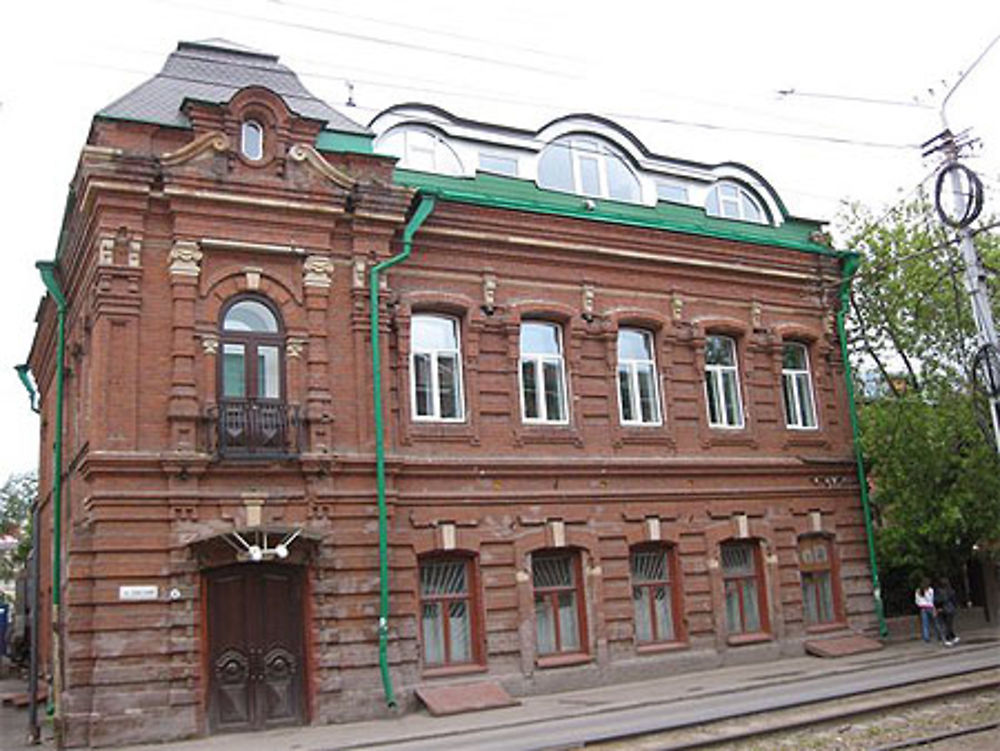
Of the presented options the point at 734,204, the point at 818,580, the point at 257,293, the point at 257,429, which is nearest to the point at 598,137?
the point at 734,204

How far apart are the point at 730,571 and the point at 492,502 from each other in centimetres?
529

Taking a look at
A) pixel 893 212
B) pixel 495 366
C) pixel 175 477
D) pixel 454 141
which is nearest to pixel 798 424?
pixel 893 212

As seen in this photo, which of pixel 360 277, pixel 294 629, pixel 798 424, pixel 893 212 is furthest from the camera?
pixel 893 212

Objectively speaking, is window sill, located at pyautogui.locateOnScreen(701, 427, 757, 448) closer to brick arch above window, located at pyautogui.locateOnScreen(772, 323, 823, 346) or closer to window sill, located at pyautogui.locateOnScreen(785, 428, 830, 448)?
window sill, located at pyautogui.locateOnScreen(785, 428, 830, 448)

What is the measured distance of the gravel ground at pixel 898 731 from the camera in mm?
10617

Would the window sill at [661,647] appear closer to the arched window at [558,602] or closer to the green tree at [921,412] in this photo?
the arched window at [558,602]

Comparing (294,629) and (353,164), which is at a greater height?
(353,164)

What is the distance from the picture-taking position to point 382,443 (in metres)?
14.6

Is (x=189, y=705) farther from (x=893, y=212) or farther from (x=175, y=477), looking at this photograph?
(x=893, y=212)

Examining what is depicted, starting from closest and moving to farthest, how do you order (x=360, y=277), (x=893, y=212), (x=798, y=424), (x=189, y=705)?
(x=189, y=705), (x=360, y=277), (x=798, y=424), (x=893, y=212)

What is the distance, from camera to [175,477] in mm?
13289

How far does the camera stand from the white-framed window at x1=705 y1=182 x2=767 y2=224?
20.5m

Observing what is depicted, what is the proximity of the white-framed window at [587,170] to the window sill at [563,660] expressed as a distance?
27.6 ft

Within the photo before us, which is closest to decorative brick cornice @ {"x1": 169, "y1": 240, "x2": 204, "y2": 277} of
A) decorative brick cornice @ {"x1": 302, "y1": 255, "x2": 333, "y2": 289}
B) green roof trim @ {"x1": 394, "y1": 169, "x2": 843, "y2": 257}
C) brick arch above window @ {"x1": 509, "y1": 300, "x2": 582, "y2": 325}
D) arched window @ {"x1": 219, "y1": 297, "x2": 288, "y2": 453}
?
arched window @ {"x1": 219, "y1": 297, "x2": 288, "y2": 453}
